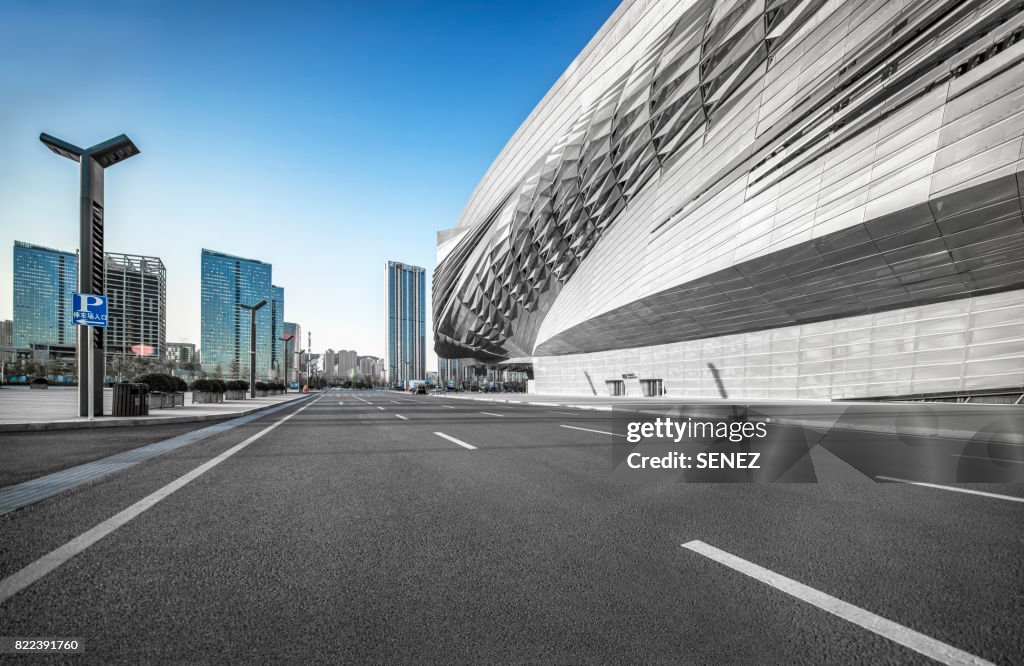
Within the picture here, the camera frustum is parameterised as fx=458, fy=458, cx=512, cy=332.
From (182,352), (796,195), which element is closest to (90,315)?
(796,195)

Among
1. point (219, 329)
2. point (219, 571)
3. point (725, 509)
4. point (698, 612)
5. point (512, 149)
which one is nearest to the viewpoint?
point (698, 612)

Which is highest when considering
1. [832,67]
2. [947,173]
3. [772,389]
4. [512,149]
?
[512,149]

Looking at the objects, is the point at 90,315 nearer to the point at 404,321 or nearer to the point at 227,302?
the point at 227,302

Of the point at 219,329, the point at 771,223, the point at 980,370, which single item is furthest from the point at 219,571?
the point at 219,329

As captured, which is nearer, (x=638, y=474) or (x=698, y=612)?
(x=698, y=612)

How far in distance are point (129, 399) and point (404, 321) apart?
144980 mm

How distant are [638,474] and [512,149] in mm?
45327

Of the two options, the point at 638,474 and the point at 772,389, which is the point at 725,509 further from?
the point at 772,389

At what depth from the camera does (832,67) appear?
18281mm

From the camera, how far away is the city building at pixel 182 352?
388ft

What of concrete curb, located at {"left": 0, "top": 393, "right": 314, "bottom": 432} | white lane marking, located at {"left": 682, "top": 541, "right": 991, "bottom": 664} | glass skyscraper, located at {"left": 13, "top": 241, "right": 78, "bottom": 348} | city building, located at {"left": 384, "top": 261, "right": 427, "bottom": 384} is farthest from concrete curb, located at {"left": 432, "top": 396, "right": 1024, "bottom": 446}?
city building, located at {"left": 384, "top": 261, "right": 427, "bottom": 384}

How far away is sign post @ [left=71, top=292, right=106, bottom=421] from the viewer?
12.4m

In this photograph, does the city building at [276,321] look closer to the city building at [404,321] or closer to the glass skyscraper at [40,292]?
the glass skyscraper at [40,292]

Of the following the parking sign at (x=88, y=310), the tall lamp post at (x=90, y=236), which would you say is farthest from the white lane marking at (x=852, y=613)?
the tall lamp post at (x=90, y=236)
